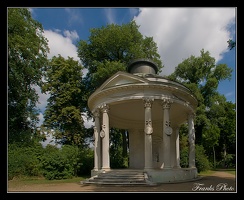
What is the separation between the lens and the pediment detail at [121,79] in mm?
17987

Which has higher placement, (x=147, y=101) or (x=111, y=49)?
(x=111, y=49)

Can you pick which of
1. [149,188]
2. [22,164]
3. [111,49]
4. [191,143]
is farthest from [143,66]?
[22,164]

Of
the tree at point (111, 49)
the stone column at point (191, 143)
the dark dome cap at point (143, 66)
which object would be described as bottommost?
the stone column at point (191, 143)

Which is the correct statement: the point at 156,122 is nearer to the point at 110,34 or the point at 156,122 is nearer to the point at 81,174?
the point at 81,174

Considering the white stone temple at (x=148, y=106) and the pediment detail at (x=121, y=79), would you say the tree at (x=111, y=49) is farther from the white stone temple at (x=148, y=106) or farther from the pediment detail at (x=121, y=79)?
the pediment detail at (x=121, y=79)

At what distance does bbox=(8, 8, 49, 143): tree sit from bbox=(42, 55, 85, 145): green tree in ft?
6.09

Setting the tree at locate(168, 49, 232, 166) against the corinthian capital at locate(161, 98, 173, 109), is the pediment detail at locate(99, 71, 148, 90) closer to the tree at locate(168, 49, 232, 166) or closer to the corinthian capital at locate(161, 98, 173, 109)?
the corinthian capital at locate(161, 98, 173, 109)

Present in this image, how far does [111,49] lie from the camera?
33.8 meters

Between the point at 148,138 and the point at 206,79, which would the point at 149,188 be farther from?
the point at 206,79

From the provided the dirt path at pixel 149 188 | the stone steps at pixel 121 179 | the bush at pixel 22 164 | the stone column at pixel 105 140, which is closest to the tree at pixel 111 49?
the bush at pixel 22 164

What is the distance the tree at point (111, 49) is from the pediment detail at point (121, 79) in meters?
12.2

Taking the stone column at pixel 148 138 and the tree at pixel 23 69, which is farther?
the tree at pixel 23 69

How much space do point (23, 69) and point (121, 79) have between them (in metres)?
13.7
